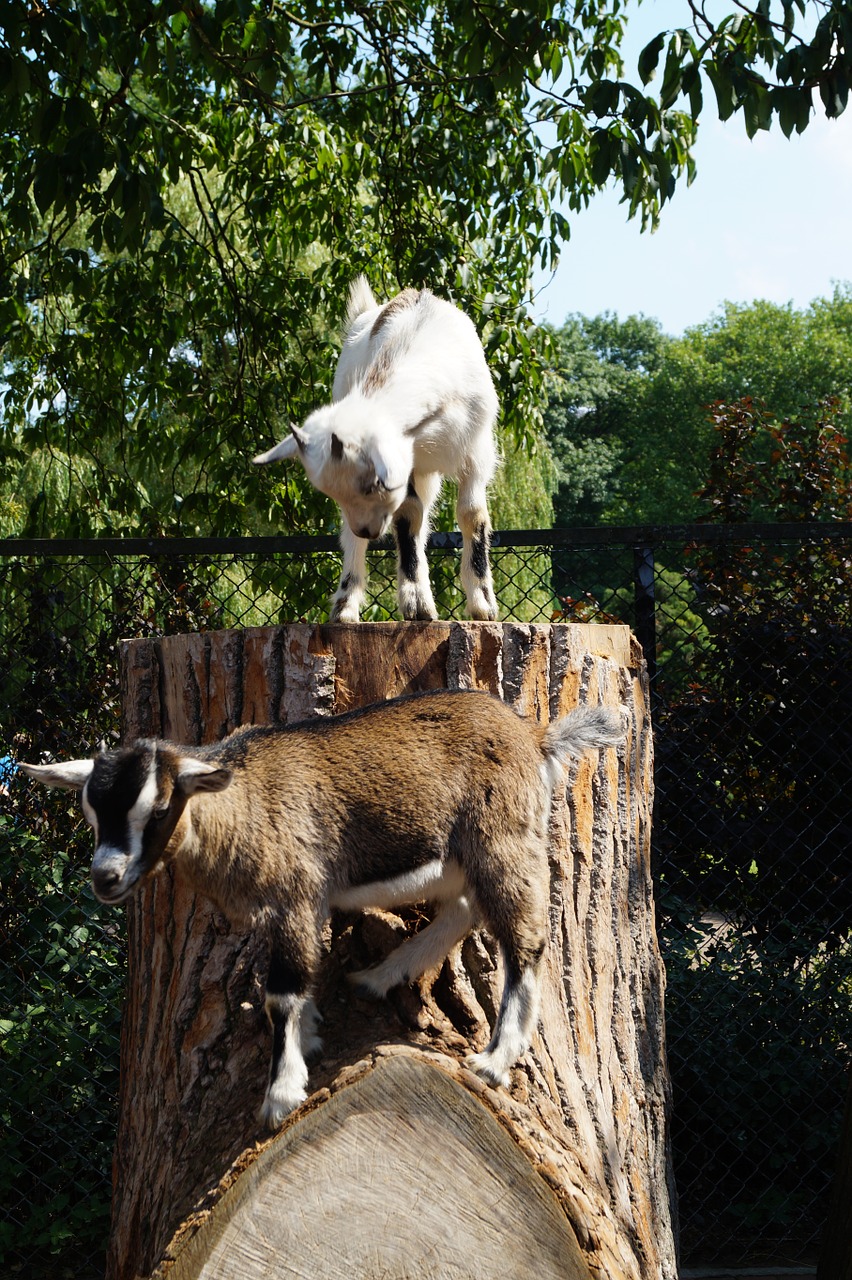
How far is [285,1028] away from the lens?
201 cm

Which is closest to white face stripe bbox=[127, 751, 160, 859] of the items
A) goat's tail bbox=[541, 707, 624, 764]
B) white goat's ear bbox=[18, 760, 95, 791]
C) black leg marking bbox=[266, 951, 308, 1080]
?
white goat's ear bbox=[18, 760, 95, 791]

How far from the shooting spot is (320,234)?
25.2 ft

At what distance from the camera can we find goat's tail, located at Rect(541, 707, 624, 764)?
2.38 m

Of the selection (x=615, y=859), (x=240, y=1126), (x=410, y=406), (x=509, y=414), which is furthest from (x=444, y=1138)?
(x=509, y=414)

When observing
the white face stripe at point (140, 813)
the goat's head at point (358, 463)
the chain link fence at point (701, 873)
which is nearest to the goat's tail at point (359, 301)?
the chain link fence at point (701, 873)

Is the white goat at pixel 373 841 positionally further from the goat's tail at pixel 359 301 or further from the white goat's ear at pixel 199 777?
the goat's tail at pixel 359 301

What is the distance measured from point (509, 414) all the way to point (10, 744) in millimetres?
3530

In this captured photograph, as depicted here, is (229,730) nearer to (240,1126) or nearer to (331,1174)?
(240,1126)

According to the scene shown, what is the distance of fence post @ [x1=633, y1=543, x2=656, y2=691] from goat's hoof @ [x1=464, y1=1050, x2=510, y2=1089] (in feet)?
8.10

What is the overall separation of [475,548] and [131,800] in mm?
2112

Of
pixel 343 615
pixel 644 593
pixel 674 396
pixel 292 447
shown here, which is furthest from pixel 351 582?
pixel 674 396

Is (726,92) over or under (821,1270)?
over

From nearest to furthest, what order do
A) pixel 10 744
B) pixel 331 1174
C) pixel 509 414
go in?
pixel 331 1174, pixel 10 744, pixel 509 414

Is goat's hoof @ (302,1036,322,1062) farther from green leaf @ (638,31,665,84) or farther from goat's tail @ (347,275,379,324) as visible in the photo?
green leaf @ (638,31,665,84)
